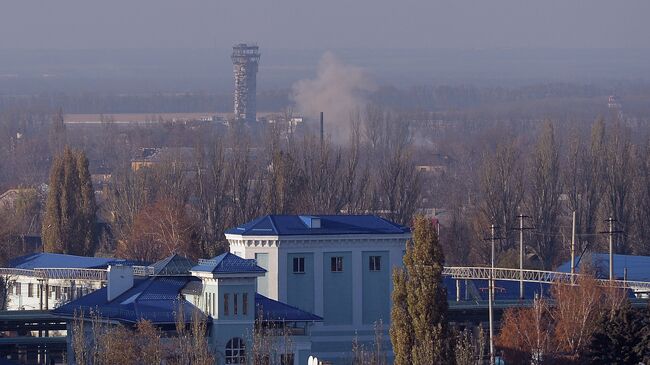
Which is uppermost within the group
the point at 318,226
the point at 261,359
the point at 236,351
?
the point at 318,226

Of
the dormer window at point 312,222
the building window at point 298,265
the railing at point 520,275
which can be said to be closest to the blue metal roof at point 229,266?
the building window at point 298,265

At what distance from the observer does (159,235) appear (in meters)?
47.6

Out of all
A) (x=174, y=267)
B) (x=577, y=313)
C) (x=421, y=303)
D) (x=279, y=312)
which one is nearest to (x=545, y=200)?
(x=577, y=313)

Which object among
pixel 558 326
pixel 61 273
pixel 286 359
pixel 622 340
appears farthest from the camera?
pixel 61 273

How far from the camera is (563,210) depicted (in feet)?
174

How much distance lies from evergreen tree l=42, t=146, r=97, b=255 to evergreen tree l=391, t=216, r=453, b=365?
71.8 ft

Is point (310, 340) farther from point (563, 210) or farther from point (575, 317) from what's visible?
point (563, 210)

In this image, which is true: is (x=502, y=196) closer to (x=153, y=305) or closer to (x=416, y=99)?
(x=153, y=305)

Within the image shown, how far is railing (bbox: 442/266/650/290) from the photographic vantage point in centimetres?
3638

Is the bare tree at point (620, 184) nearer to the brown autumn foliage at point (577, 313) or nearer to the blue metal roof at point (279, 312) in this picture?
the brown autumn foliage at point (577, 313)

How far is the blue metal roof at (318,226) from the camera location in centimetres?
3444

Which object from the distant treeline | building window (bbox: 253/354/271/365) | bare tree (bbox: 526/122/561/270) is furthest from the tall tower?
building window (bbox: 253/354/271/365)

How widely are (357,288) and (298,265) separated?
41.9 inches

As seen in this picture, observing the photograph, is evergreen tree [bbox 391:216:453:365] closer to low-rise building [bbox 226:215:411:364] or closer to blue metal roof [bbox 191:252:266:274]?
blue metal roof [bbox 191:252:266:274]
